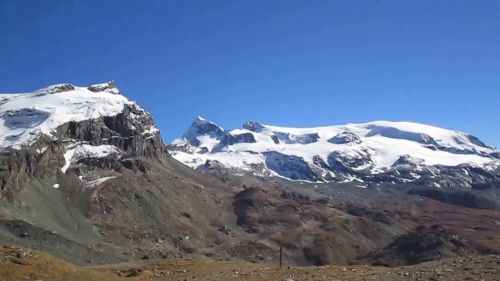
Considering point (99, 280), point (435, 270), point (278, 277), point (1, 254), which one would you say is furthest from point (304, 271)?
point (1, 254)

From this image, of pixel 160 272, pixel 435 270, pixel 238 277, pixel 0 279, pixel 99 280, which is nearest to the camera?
pixel 0 279

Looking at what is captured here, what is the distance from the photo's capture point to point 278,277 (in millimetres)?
55719

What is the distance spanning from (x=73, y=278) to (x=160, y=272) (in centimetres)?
1346

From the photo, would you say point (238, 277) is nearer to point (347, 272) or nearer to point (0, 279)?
point (347, 272)

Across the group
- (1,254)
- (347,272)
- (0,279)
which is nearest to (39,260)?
(1,254)

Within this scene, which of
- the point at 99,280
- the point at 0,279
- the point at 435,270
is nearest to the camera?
the point at 0,279

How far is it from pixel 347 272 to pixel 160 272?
71.0 ft

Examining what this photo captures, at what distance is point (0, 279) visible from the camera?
46.9 m

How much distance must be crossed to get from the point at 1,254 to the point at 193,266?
78.7 feet

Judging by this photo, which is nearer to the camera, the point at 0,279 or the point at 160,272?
the point at 0,279

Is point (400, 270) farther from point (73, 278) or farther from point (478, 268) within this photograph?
point (73, 278)

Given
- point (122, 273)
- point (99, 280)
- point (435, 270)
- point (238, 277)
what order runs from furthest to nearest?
point (122, 273)
point (238, 277)
point (99, 280)
point (435, 270)

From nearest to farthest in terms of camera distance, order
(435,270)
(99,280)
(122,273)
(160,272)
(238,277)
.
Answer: (435,270) < (99,280) < (238,277) < (160,272) < (122,273)

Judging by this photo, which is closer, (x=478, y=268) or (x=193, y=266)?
(x=478, y=268)
